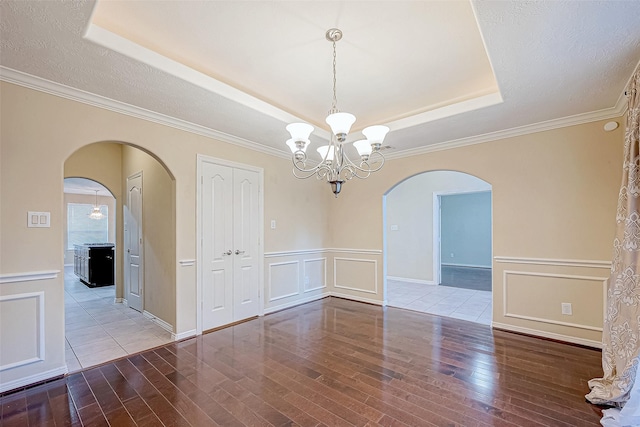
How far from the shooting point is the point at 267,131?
3.67 metres

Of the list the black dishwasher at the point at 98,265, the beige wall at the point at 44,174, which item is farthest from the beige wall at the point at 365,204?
the black dishwasher at the point at 98,265

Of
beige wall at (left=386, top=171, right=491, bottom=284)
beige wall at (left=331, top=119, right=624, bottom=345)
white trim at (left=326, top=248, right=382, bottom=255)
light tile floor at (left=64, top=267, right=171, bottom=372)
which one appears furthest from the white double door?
beige wall at (left=386, top=171, right=491, bottom=284)

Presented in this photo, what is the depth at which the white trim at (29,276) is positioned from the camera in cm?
230

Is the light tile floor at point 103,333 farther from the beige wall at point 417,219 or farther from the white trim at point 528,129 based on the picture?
the beige wall at point 417,219

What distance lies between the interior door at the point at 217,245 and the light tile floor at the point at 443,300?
272 cm

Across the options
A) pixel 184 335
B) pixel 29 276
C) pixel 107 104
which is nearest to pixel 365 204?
pixel 184 335

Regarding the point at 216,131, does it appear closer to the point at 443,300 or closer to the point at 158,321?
the point at 158,321

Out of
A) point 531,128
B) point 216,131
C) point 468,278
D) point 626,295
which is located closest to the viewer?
point 626,295

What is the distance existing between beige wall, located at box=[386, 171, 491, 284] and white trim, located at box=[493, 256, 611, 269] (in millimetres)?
2927

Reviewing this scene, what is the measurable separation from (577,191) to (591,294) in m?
1.14

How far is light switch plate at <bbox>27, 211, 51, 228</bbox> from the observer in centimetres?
243

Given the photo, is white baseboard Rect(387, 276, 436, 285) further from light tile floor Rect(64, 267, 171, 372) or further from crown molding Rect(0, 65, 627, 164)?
light tile floor Rect(64, 267, 171, 372)

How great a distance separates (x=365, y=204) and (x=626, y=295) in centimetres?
339

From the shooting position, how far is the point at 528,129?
3.53 meters
